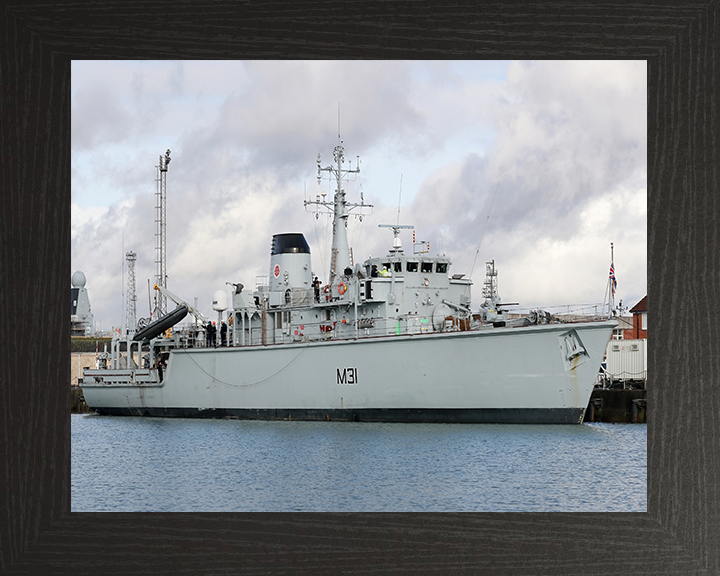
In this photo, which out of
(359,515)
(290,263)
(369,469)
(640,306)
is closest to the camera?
(359,515)

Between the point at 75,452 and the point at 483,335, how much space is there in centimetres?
881

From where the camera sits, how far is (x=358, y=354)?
2020 centimetres

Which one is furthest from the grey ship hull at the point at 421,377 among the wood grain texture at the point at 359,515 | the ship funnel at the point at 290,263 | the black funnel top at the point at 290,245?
the wood grain texture at the point at 359,515

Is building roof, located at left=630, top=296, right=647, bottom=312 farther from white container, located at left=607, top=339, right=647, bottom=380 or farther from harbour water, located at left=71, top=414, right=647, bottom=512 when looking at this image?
harbour water, located at left=71, top=414, right=647, bottom=512

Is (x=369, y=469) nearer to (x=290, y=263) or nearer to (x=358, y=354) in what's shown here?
(x=358, y=354)

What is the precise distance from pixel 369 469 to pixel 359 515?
32.9 ft

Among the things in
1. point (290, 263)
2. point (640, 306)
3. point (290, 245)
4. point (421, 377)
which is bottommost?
point (421, 377)

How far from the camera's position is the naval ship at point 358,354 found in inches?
717

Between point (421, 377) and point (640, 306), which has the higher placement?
point (640, 306)

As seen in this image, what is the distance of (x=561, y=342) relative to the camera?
17969mm

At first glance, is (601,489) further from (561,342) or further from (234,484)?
(561,342)

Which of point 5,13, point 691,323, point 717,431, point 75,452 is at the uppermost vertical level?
point 5,13

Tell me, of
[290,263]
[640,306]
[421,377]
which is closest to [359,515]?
[421,377]

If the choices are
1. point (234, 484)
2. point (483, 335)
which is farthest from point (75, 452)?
point (483, 335)
